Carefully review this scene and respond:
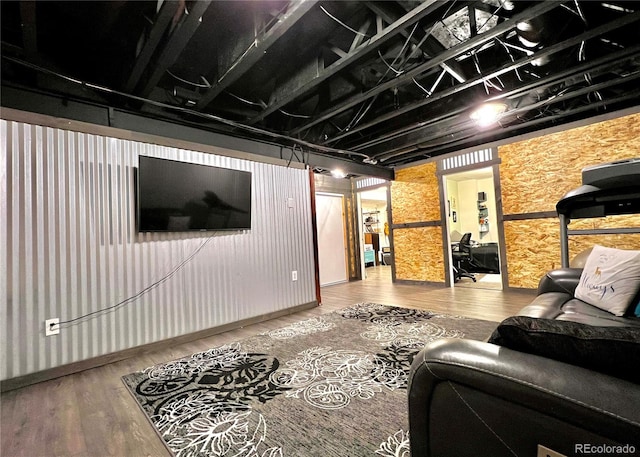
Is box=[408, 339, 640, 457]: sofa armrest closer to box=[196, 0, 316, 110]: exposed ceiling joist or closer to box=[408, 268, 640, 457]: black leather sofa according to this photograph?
box=[408, 268, 640, 457]: black leather sofa

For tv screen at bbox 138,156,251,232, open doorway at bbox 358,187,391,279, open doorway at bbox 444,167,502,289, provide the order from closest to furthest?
tv screen at bbox 138,156,251,232, open doorway at bbox 444,167,502,289, open doorway at bbox 358,187,391,279

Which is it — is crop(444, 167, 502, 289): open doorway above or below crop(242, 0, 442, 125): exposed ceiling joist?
below

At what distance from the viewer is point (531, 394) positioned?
27.6 inches

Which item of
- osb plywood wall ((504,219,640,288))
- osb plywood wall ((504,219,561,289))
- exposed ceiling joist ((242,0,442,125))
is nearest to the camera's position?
exposed ceiling joist ((242,0,442,125))

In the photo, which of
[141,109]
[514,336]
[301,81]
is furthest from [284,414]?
[141,109]

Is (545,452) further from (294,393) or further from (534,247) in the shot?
(534,247)

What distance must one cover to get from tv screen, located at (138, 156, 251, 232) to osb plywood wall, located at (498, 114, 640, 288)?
4629 millimetres

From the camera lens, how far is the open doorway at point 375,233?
956 cm

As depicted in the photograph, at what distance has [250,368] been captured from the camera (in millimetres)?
2447

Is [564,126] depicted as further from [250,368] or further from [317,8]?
[250,368]

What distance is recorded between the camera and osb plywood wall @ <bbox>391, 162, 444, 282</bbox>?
592 centimetres

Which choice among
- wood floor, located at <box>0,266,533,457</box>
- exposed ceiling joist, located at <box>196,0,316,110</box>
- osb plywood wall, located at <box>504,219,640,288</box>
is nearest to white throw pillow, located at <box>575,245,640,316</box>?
wood floor, located at <box>0,266,533,457</box>

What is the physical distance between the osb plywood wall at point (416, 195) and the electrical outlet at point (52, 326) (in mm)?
6016

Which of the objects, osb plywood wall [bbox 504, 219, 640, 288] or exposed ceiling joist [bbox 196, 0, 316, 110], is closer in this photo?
A: exposed ceiling joist [bbox 196, 0, 316, 110]
